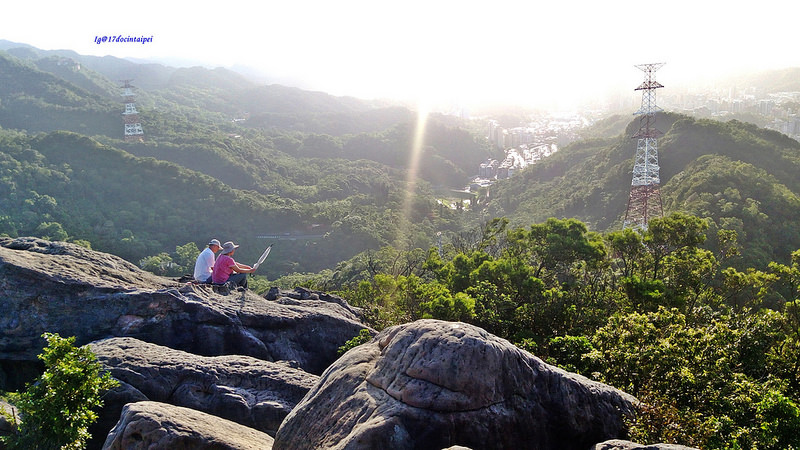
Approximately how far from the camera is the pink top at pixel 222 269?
11531 millimetres

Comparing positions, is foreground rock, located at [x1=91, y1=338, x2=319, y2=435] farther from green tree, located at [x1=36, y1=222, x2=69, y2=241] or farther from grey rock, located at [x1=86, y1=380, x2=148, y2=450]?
green tree, located at [x1=36, y1=222, x2=69, y2=241]

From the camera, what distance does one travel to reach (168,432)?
21.2 feet

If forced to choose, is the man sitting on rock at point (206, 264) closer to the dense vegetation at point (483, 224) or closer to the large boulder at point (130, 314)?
the large boulder at point (130, 314)

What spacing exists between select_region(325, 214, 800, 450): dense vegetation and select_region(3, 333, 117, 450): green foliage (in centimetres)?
738

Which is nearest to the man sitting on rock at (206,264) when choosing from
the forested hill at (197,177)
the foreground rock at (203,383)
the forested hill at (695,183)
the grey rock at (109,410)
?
the foreground rock at (203,383)

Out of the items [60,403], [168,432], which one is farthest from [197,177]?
[168,432]

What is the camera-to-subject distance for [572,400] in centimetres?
702

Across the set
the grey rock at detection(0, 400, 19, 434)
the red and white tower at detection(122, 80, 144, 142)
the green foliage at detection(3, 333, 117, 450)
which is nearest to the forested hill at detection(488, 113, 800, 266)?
the green foliage at detection(3, 333, 117, 450)

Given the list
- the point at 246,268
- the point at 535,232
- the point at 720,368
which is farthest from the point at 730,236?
the point at 246,268

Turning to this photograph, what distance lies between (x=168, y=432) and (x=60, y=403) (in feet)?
5.29

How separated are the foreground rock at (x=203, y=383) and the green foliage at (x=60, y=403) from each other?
0.90 meters

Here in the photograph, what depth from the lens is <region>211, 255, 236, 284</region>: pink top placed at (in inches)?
454

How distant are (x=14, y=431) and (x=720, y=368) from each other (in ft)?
34.9

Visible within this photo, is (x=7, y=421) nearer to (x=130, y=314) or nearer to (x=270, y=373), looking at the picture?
(x=130, y=314)
